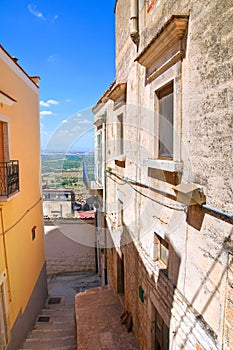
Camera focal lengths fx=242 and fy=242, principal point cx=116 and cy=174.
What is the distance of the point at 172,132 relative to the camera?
4.07 meters

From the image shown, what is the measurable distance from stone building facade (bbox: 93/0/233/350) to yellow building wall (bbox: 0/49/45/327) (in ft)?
11.0

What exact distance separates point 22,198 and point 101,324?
4626mm

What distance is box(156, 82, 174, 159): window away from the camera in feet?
13.6

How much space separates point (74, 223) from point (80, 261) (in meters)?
2.53

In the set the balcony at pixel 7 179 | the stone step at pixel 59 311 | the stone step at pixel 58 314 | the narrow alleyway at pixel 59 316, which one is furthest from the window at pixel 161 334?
the stone step at pixel 59 311

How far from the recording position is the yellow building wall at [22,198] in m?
6.74

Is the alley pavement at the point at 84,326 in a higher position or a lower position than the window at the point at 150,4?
lower

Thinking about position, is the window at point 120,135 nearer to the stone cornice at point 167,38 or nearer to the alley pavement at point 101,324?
the stone cornice at point 167,38

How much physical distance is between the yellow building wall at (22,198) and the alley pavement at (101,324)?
1.96 m

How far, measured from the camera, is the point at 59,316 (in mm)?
10070

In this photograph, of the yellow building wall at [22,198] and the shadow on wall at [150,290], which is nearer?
the shadow on wall at [150,290]

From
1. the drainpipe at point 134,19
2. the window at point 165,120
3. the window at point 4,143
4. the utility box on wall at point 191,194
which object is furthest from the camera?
the window at point 4,143

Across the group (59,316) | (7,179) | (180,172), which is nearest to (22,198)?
(7,179)

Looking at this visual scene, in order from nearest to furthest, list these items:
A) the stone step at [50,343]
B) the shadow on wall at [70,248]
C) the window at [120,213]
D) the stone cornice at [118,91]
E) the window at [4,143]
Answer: the window at [4,143] → the stone cornice at [118,91] → the stone step at [50,343] → the window at [120,213] → the shadow on wall at [70,248]
